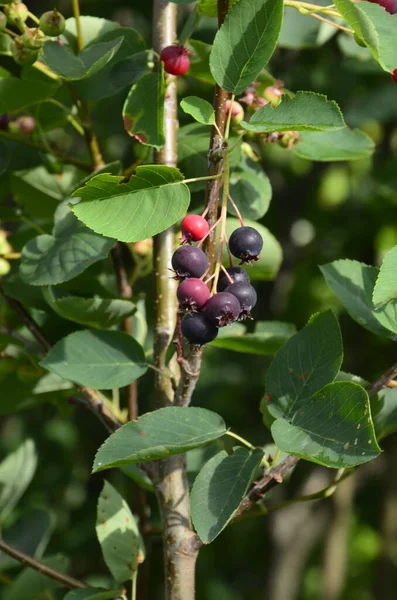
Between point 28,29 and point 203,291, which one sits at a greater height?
point 28,29

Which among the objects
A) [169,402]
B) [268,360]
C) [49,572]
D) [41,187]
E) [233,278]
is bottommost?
[268,360]

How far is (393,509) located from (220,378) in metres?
0.94

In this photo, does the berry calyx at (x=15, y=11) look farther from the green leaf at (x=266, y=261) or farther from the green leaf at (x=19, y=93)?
the green leaf at (x=266, y=261)

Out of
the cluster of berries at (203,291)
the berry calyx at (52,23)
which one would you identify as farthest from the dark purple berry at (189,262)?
the berry calyx at (52,23)

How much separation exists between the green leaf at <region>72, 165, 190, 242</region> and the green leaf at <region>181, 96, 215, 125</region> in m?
0.06

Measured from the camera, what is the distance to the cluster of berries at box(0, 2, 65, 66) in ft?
2.99

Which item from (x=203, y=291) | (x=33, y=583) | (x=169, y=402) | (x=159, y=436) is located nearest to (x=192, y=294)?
(x=203, y=291)

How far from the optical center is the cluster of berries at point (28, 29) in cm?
91

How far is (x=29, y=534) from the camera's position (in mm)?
1317

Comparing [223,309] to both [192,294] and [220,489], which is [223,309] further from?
[220,489]

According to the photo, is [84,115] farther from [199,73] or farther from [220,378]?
[220,378]

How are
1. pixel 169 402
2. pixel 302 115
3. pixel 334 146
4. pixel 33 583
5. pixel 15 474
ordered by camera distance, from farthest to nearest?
pixel 15 474 → pixel 33 583 → pixel 334 146 → pixel 169 402 → pixel 302 115

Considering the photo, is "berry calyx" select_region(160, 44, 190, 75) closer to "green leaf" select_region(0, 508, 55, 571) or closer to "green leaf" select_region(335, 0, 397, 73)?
"green leaf" select_region(335, 0, 397, 73)

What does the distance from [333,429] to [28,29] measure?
55 centimetres
